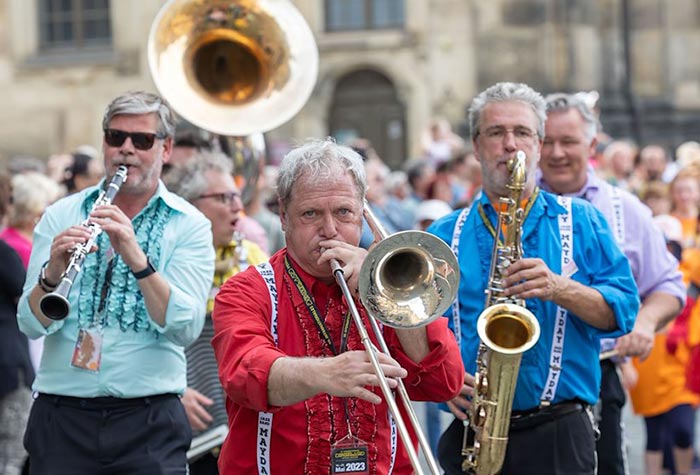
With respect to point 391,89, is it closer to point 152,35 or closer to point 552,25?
point 552,25

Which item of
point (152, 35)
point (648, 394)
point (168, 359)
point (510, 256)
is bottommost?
point (648, 394)

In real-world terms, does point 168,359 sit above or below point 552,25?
below

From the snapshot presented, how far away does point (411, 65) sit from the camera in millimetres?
23125

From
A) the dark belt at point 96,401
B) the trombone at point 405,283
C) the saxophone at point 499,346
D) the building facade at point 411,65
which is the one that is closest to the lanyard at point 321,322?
the trombone at point 405,283

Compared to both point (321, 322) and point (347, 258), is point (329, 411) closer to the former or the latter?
point (321, 322)

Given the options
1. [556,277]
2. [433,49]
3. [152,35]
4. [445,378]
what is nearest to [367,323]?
[445,378]

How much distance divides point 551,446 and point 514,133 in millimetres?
1185

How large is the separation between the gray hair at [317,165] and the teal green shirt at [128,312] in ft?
3.52

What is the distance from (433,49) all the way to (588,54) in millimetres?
2535

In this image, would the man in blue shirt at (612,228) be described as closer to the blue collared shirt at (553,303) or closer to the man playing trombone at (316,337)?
the blue collared shirt at (553,303)

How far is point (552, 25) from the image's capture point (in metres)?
22.8

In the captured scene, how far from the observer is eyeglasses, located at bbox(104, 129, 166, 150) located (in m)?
→ 5.39

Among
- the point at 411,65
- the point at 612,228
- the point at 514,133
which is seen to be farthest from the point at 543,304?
the point at 411,65

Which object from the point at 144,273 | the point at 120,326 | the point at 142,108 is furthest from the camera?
the point at 142,108
